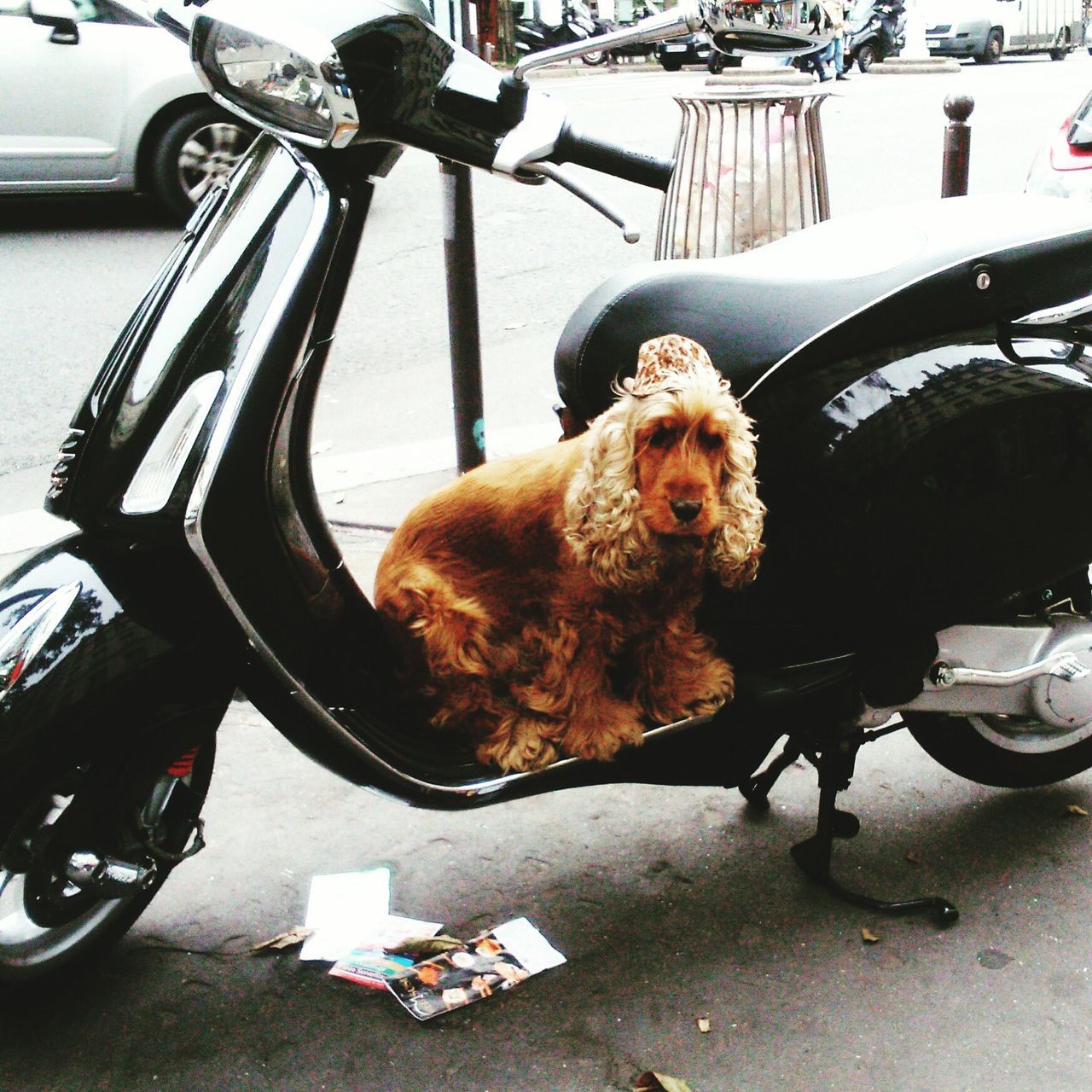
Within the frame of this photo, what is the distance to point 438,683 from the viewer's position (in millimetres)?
2367

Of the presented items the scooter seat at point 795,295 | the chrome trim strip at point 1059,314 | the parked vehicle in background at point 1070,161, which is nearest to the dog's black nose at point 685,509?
the scooter seat at point 795,295

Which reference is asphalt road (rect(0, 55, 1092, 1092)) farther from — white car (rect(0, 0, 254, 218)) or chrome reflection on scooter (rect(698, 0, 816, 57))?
white car (rect(0, 0, 254, 218))

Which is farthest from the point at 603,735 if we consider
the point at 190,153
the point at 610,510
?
the point at 190,153

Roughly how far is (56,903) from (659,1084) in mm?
1047

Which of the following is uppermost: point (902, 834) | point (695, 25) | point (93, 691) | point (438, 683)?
point (695, 25)

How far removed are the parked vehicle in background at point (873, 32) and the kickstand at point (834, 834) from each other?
20.2 metres

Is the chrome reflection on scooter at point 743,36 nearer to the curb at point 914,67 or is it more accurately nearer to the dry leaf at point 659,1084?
the dry leaf at point 659,1084

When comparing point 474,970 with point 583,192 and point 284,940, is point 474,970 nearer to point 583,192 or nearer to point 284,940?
point 284,940

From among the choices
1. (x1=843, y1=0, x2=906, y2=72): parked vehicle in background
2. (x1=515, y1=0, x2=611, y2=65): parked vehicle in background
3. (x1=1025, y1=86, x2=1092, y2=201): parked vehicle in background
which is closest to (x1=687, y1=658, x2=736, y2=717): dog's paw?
(x1=1025, y1=86, x2=1092, y2=201): parked vehicle in background

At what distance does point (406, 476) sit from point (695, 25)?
2.93 metres

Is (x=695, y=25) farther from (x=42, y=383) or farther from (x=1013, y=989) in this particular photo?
(x=42, y=383)

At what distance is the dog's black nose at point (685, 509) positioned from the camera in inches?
77.7

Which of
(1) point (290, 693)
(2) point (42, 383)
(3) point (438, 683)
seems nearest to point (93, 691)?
(1) point (290, 693)

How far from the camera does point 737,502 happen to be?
2.04 m
